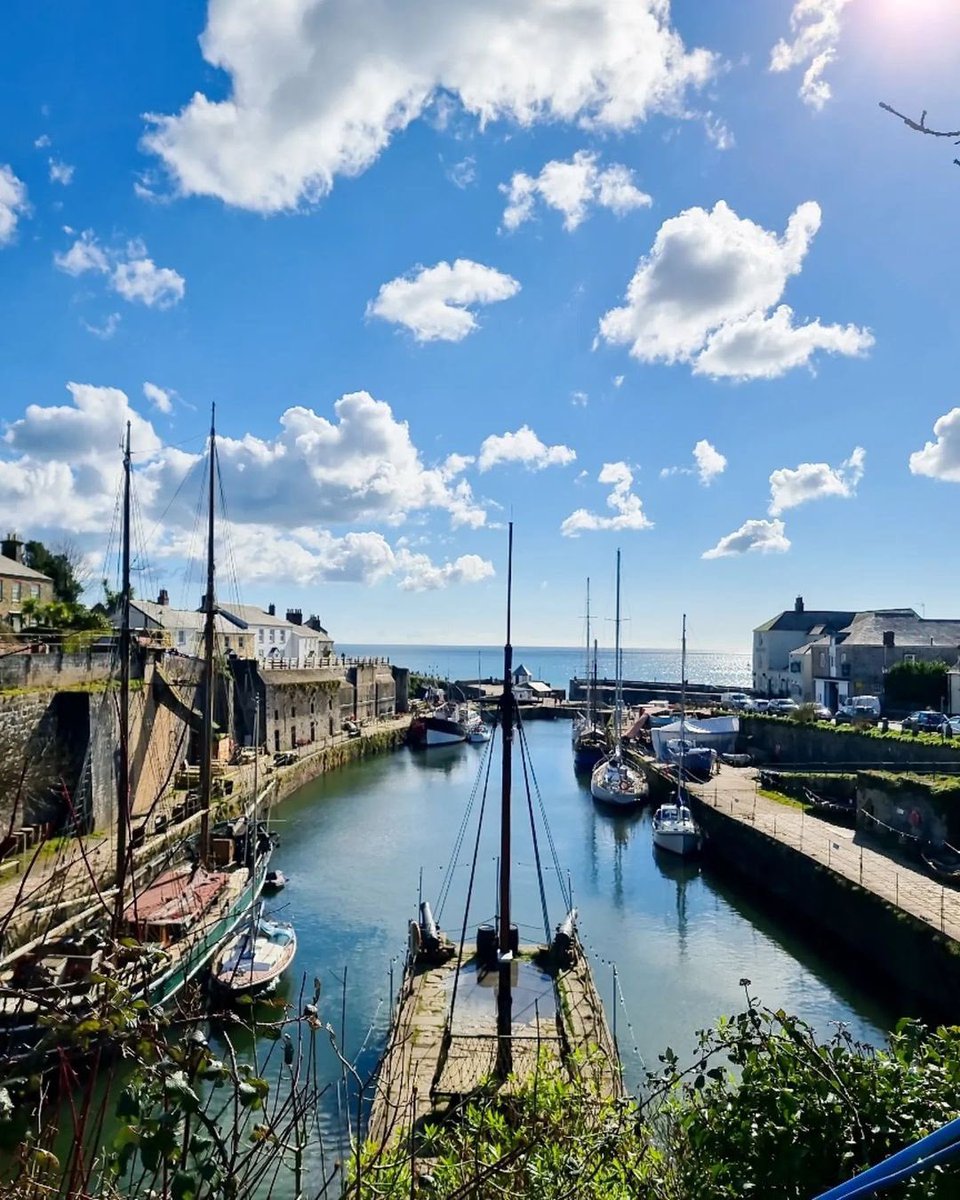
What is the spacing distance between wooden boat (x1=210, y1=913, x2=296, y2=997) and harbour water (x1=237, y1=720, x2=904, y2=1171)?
0.94 m

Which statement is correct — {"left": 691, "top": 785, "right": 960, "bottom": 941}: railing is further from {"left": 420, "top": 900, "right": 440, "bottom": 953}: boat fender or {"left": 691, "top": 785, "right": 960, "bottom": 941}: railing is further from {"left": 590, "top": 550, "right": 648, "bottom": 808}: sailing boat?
{"left": 420, "top": 900, "right": 440, "bottom": 953}: boat fender

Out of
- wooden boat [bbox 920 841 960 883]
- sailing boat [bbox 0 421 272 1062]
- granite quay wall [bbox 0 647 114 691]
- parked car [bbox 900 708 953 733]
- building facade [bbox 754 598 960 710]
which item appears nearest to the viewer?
sailing boat [bbox 0 421 272 1062]

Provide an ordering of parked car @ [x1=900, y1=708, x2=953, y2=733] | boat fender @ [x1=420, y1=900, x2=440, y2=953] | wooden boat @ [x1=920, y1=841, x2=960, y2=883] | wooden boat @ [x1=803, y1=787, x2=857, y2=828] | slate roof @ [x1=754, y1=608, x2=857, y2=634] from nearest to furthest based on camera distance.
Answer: boat fender @ [x1=420, y1=900, x2=440, y2=953], wooden boat @ [x1=920, y1=841, x2=960, y2=883], wooden boat @ [x1=803, y1=787, x2=857, y2=828], parked car @ [x1=900, y1=708, x2=953, y2=733], slate roof @ [x1=754, y1=608, x2=857, y2=634]

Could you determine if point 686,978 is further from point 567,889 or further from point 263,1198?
point 263,1198

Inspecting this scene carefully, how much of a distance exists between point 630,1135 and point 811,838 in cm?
2040

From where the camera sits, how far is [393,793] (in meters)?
40.8

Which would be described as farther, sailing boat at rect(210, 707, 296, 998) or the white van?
the white van

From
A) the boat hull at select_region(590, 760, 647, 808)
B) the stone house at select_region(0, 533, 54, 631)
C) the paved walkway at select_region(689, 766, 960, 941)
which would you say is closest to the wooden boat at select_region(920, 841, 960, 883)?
the paved walkway at select_region(689, 766, 960, 941)

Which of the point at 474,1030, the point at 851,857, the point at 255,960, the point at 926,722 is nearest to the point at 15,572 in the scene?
the point at 255,960

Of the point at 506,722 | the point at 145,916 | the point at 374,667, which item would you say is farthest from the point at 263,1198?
the point at 374,667

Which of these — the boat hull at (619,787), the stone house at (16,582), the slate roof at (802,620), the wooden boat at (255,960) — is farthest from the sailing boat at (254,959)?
the slate roof at (802,620)

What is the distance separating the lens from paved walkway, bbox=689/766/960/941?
16547 mm

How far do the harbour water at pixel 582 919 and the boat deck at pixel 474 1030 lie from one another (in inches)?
26.7

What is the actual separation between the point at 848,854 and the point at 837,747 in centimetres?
1439
